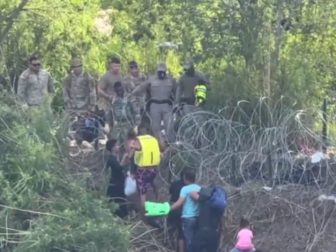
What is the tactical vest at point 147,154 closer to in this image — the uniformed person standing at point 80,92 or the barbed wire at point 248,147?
the barbed wire at point 248,147

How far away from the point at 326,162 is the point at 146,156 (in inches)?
102

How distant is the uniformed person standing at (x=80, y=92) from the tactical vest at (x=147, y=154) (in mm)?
2786

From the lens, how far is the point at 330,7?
67.4 feet

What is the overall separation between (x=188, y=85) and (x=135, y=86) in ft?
3.39

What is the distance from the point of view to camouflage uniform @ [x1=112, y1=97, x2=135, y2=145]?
1906 centimetres

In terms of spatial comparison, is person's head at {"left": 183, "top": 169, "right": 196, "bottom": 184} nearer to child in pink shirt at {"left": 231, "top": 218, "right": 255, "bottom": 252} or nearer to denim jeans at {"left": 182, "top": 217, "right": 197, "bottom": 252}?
denim jeans at {"left": 182, "top": 217, "right": 197, "bottom": 252}

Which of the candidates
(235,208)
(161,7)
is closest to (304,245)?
(235,208)

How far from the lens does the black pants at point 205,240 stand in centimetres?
1594

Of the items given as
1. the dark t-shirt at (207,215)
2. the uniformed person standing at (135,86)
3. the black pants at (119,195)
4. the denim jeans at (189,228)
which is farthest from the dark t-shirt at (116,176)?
the uniformed person standing at (135,86)

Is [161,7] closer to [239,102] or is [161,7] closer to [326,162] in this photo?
[239,102]

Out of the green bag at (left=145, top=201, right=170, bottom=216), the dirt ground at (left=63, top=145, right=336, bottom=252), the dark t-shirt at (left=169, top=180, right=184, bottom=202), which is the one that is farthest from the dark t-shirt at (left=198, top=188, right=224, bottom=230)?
the dirt ground at (left=63, top=145, right=336, bottom=252)

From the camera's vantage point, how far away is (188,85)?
64.1 feet

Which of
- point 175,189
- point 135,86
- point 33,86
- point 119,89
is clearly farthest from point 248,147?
point 33,86

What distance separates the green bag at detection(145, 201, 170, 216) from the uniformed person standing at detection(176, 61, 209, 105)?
2.81m
